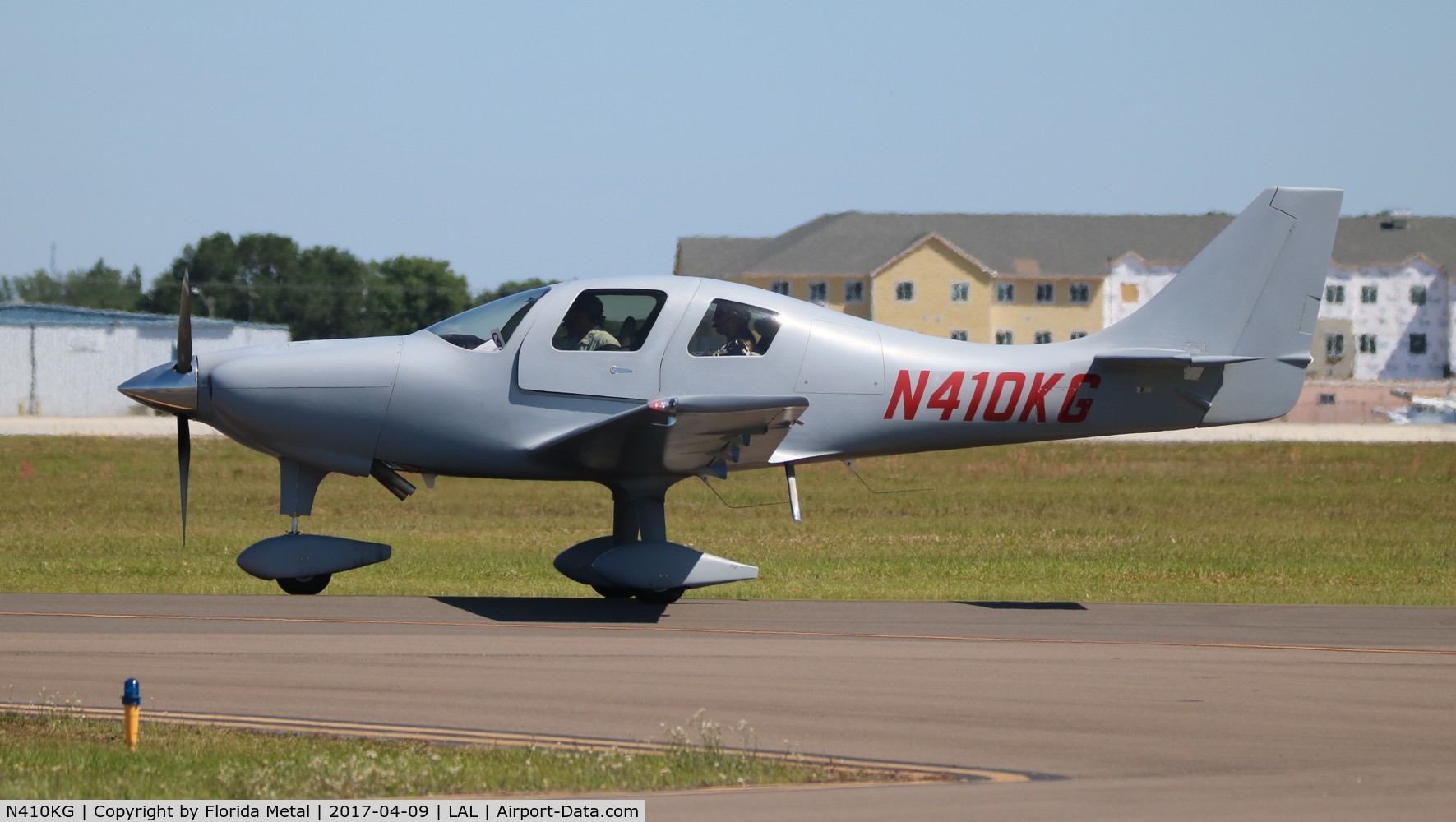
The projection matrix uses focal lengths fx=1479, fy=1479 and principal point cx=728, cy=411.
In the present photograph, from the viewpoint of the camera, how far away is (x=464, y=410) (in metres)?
12.5

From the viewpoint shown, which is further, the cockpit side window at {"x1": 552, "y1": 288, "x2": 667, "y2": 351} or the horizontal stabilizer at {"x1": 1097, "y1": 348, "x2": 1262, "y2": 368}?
the horizontal stabilizer at {"x1": 1097, "y1": 348, "x2": 1262, "y2": 368}

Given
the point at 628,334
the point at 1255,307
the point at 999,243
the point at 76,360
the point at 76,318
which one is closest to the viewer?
the point at 628,334

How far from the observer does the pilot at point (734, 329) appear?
492 inches

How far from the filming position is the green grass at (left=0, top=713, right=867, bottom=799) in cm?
665

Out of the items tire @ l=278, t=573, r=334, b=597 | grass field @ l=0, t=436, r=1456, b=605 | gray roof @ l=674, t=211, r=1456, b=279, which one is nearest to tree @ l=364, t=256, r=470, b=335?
gray roof @ l=674, t=211, r=1456, b=279

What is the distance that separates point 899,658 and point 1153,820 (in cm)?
388

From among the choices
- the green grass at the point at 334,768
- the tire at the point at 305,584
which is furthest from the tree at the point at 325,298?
the green grass at the point at 334,768

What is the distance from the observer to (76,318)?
7031cm

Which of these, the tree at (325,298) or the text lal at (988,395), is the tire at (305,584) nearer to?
the text lal at (988,395)

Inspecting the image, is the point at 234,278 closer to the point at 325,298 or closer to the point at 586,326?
the point at 325,298

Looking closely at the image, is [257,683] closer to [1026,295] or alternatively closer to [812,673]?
[812,673]

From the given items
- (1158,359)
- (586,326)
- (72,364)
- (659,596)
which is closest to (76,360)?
(72,364)

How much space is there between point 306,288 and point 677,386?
86.9 metres

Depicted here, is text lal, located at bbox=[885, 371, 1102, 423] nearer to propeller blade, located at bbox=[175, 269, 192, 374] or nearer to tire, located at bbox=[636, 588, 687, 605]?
tire, located at bbox=[636, 588, 687, 605]
